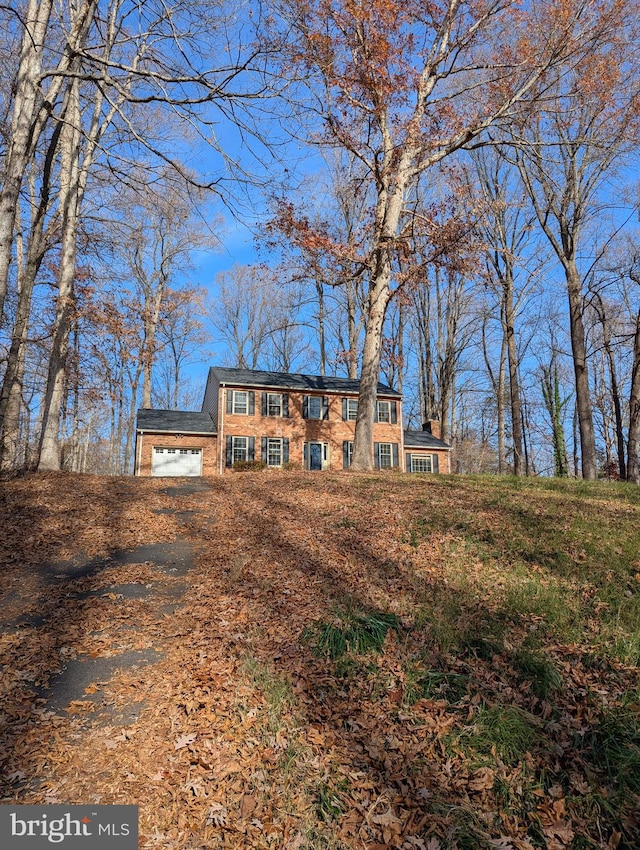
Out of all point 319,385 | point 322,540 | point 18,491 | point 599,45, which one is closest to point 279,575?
point 322,540

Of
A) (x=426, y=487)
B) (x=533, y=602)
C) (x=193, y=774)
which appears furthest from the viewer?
(x=426, y=487)

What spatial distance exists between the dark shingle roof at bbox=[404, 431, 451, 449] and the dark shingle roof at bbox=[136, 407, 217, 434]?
1032 cm

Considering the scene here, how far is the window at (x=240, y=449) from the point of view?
2194 cm

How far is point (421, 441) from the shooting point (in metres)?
26.2

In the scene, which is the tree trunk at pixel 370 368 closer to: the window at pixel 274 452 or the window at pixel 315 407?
the window at pixel 274 452

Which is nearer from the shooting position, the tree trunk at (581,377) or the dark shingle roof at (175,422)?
the tree trunk at (581,377)

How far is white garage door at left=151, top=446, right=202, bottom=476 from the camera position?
2166 cm

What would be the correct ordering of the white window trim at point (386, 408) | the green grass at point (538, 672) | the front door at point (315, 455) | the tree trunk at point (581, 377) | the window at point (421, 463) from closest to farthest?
the green grass at point (538, 672)
the tree trunk at point (581, 377)
the front door at point (315, 455)
the white window trim at point (386, 408)
the window at point (421, 463)

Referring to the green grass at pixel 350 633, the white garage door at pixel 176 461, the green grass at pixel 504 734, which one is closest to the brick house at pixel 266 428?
the white garage door at pixel 176 461

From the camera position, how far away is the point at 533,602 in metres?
4.78

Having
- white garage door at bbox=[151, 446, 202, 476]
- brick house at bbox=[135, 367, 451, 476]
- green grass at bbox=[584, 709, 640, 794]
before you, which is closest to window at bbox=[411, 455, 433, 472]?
brick house at bbox=[135, 367, 451, 476]

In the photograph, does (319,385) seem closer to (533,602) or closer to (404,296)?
(404,296)

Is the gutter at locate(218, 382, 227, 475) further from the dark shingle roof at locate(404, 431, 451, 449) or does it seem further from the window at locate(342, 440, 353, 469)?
the dark shingle roof at locate(404, 431, 451, 449)

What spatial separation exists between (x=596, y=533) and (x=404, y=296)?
1057 cm
